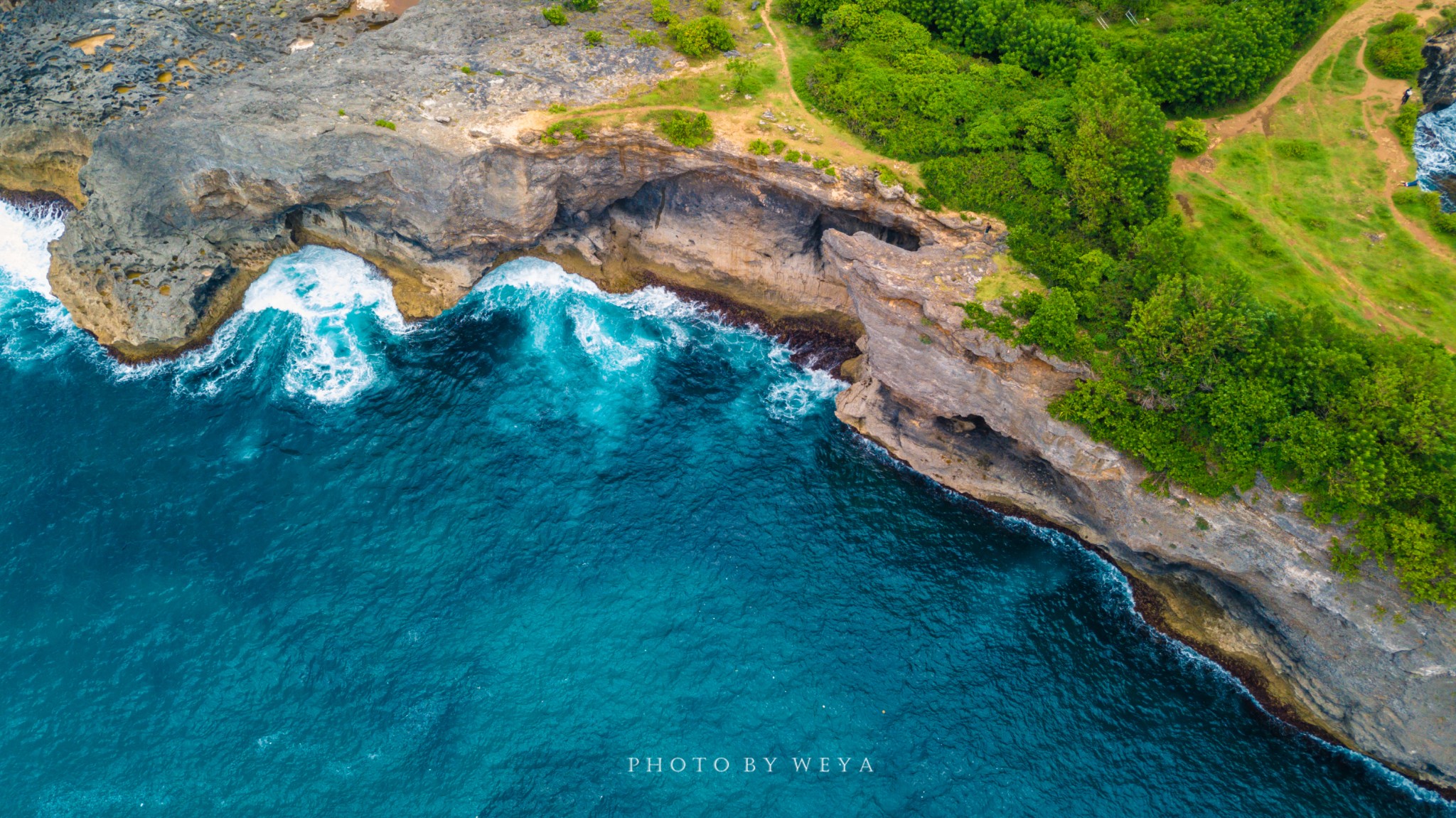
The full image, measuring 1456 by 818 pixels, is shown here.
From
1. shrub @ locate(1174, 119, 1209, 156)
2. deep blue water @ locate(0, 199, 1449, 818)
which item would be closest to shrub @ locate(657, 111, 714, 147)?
deep blue water @ locate(0, 199, 1449, 818)

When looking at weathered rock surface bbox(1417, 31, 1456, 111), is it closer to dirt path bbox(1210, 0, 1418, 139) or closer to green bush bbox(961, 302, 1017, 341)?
dirt path bbox(1210, 0, 1418, 139)

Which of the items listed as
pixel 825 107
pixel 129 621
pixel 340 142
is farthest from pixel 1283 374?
pixel 129 621

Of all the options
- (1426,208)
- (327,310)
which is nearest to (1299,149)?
(1426,208)

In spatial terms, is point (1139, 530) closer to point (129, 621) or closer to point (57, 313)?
point (129, 621)

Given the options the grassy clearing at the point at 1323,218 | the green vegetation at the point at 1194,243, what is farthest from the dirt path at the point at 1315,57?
the green vegetation at the point at 1194,243

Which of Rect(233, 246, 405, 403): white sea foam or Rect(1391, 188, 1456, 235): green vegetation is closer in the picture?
Rect(1391, 188, 1456, 235): green vegetation

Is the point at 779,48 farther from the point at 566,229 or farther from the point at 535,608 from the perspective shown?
the point at 535,608

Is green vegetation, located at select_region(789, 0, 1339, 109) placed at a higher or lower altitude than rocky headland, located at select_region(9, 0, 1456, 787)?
higher
